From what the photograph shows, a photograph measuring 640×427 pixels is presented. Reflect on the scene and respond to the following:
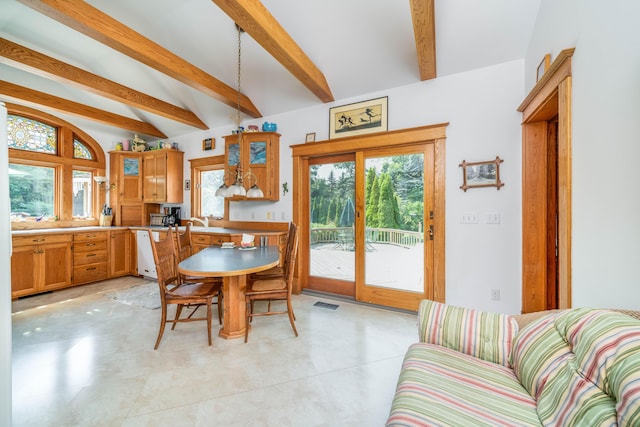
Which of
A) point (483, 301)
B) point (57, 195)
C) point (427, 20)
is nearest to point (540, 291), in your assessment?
point (483, 301)

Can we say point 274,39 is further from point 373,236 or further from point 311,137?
point 373,236

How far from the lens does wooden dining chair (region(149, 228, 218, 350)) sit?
2.25 m

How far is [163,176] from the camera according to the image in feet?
15.7

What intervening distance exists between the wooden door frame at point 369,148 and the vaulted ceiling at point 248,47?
60 cm

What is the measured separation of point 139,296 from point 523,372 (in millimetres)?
4225

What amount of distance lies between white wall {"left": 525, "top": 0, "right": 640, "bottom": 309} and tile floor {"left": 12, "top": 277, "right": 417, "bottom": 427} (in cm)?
137

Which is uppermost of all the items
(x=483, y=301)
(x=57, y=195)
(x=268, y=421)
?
(x=57, y=195)

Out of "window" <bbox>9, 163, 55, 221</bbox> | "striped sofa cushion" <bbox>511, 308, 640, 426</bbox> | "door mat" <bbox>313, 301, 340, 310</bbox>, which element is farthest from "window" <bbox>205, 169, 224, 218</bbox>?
"striped sofa cushion" <bbox>511, 308, 640, 426</bbox>

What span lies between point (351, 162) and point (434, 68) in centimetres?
138

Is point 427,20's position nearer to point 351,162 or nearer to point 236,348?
point 351,162

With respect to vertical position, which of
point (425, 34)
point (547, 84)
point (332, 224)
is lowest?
point (332, 224)

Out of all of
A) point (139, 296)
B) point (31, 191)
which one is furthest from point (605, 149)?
point (31, 191)

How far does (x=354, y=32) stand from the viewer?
2.63 m

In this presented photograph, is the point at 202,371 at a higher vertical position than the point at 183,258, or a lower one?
lower
